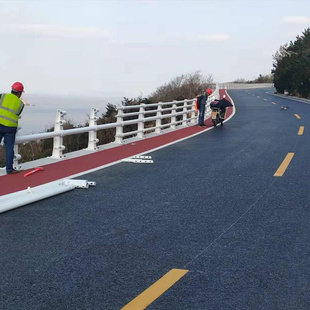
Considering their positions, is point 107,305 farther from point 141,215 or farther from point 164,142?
point 164,142

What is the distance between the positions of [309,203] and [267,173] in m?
2.70

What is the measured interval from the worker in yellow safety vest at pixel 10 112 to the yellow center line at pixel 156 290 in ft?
20.2

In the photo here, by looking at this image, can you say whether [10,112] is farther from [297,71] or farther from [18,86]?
[297,71]

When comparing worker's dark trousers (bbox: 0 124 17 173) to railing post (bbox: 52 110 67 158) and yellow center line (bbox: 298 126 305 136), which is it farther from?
yellow center line (bbox: 298 126 305 136)

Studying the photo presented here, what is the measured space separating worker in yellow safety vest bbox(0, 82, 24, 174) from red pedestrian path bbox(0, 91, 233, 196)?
791 mm

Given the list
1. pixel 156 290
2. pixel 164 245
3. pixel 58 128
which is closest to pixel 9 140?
pixel 58 128

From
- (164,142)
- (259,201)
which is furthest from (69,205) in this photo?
(164,142)

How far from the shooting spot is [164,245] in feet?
17.7

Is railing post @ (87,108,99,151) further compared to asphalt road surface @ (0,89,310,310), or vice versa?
railing post @ (87,108,99,151)

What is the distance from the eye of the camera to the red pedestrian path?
9.06 metres

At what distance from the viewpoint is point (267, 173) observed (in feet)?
33.1

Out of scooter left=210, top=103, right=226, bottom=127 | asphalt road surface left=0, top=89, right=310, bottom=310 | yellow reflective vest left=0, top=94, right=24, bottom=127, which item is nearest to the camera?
asphalt road surface left=0, top=89, right=310, bottom=310

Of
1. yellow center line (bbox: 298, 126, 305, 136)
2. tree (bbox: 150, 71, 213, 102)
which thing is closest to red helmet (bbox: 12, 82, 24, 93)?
yellow center line (bbox: 298, 126, 305, 136)

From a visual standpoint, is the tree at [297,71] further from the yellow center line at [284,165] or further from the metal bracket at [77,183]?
the metal bracket at [77,183]
